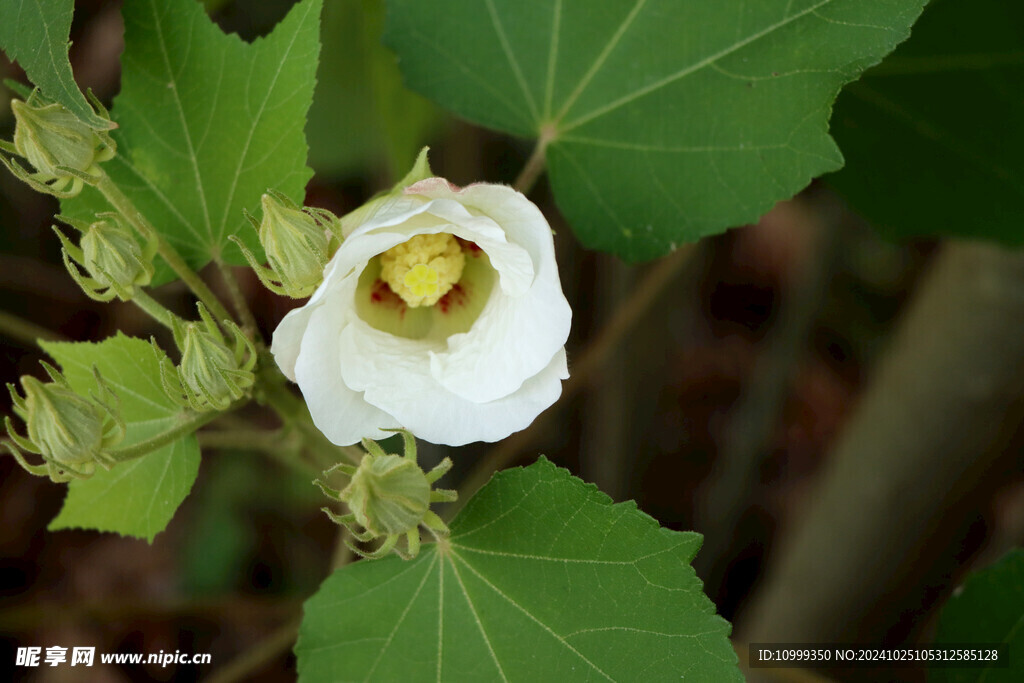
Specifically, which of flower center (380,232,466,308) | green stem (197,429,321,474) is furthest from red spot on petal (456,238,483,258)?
green stem (197,429,321,474)

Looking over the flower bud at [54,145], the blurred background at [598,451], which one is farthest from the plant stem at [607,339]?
the flower bud at [54,145]

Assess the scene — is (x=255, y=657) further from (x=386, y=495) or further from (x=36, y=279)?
(x=36, y=279)

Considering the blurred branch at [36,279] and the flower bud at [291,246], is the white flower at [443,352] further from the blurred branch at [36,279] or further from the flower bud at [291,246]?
the blurred branch at [36,279]

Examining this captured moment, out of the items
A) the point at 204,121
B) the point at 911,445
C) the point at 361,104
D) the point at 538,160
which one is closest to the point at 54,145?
the point at 204,121

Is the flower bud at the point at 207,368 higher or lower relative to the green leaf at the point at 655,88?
lower

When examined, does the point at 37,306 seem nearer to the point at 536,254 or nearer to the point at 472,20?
the point at 472,20
